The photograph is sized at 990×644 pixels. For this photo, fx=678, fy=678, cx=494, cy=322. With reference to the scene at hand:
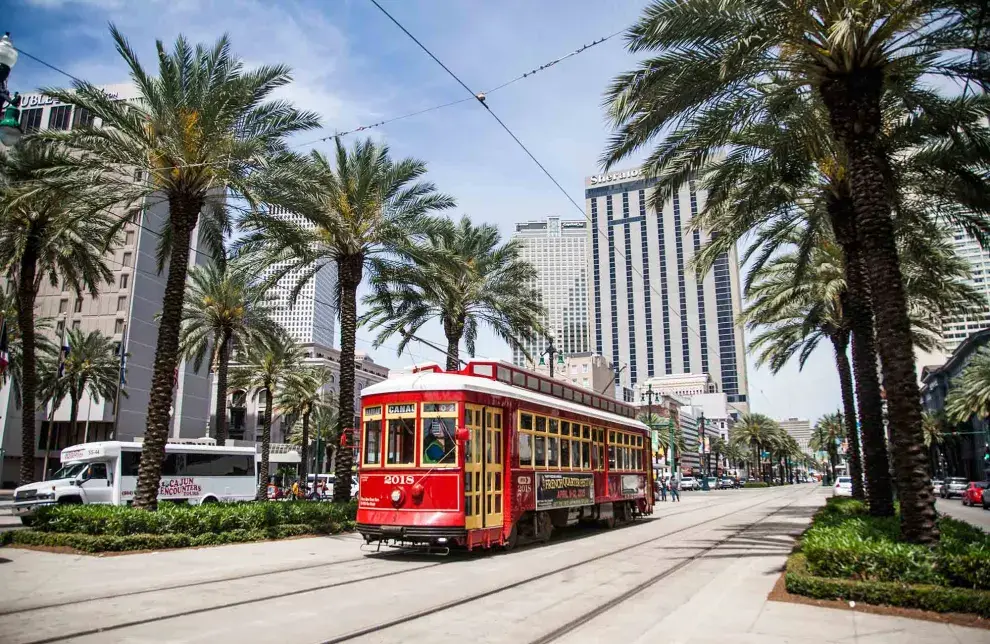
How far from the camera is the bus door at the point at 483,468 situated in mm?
12945

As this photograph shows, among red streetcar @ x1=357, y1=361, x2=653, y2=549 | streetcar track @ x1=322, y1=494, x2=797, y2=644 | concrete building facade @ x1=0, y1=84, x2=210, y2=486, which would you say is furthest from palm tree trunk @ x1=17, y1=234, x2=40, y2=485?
concrete building facade @ x1=0, y1=84, x2=210, y2=486

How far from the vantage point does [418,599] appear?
9.05 meters

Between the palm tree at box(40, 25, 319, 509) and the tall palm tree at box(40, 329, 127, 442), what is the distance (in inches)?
1249

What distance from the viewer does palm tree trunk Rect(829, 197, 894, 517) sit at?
1528 cm

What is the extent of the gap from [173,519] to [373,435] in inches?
221

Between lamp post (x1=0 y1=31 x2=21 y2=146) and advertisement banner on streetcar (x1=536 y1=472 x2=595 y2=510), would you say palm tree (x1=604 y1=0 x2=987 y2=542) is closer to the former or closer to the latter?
advertisement banner on streetcar (x1=536 y1=472 x2=595 y2=510)

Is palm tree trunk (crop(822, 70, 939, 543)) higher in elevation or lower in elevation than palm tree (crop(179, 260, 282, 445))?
lower

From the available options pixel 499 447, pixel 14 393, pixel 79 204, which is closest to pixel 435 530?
pixel 499 447

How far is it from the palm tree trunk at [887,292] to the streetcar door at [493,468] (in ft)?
23.2

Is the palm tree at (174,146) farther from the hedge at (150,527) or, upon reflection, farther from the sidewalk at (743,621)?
the sidewalk at (743,621)

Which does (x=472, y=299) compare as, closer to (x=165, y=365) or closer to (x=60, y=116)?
(x=165, y=365)

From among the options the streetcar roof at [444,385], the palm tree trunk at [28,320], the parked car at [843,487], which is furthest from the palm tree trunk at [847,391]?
the palm tree trunk at [28,320]

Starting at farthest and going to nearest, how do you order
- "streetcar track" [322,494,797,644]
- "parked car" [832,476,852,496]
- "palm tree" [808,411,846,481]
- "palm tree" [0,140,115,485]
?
"palm tree" [808,411,846,481] < "parked car" [832,476,852,496] < "palm tree" [0,140,115,485] < "streetcar track" [322,494,797,644]

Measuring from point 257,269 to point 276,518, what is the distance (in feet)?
26.8
